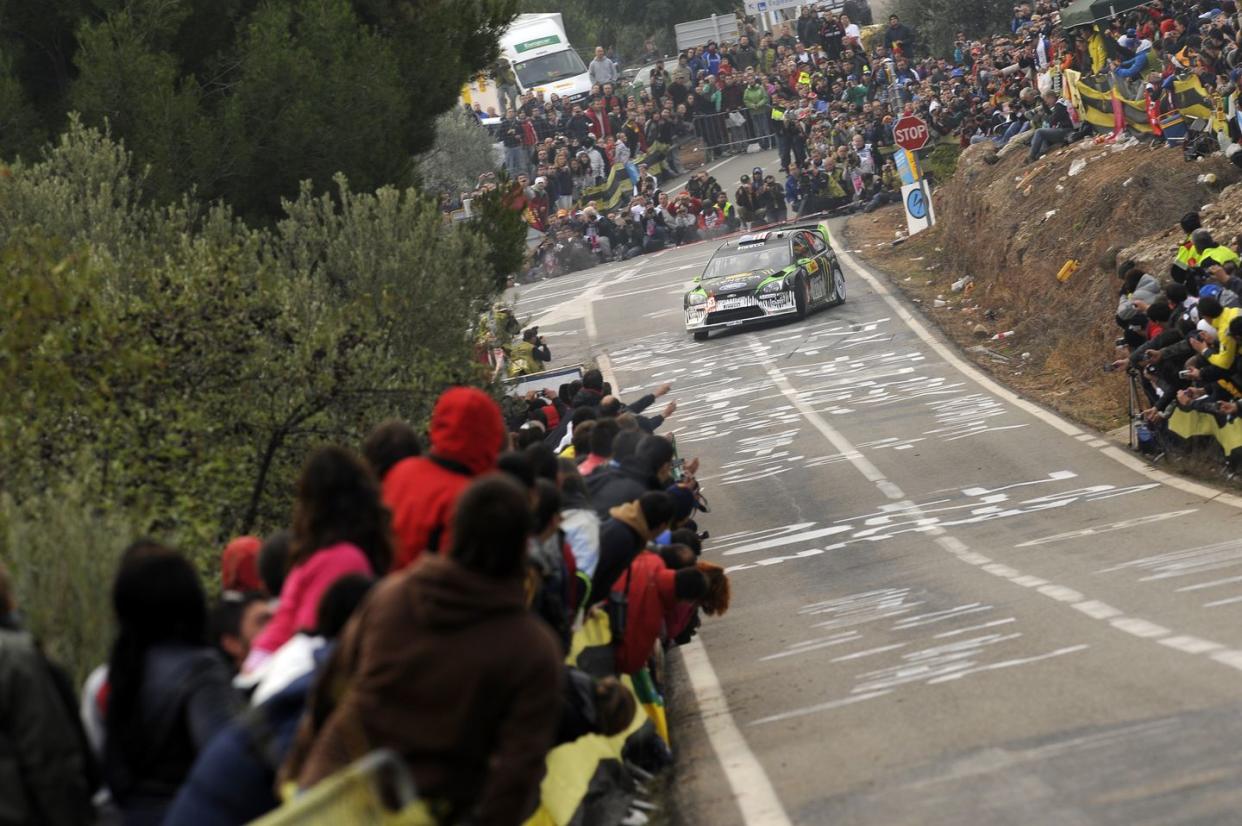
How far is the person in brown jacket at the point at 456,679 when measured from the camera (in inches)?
203

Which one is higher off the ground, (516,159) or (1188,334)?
(516,159)

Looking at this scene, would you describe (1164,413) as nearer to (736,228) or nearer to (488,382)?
(488,382)

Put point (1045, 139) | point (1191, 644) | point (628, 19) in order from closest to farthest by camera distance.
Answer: point (1191, 644) < point (1045, 139) < point (628, 19)

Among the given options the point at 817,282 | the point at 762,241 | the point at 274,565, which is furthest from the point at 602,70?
the point at 274,565

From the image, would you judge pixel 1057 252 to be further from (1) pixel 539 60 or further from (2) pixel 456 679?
(1) pixel 539 60

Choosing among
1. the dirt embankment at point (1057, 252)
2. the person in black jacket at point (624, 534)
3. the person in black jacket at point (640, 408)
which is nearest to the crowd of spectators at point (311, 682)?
the person in black jacket at point (624, 534)

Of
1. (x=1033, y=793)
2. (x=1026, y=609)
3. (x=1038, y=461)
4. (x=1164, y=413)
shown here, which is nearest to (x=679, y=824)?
(x=1033, y=793)

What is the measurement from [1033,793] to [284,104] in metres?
13.4

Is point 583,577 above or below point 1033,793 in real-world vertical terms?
above

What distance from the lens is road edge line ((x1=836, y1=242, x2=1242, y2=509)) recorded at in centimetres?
1745

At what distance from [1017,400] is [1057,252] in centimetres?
713

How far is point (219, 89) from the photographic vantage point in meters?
19.6

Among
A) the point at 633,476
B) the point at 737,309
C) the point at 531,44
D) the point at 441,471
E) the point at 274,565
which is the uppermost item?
the point at 531,44

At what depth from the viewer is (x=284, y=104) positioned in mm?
19453
